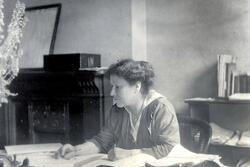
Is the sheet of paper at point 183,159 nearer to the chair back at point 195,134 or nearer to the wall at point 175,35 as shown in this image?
the chair back at point 195,134

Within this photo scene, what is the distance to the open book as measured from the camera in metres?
1.33

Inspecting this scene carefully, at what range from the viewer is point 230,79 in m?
2.45

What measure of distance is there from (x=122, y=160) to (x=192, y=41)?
1.57 metres

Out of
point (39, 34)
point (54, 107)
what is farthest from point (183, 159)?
point (39, 34)

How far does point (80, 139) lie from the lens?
298 centimetres

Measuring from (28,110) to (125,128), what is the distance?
1.55 meters

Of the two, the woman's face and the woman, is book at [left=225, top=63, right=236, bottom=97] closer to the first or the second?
the woman

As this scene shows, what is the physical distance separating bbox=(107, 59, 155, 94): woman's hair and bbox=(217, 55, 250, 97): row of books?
70 centimetres

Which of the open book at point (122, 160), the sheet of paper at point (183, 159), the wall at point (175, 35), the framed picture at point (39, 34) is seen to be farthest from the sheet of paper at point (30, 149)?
the framed picture at point (39, 34)

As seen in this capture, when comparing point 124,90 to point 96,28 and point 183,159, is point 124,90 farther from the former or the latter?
point 96,28

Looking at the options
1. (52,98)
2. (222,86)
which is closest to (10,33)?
(222,86)

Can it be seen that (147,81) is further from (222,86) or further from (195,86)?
(195,86)

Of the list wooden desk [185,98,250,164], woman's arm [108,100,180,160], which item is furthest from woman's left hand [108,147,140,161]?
wooden desk [185,98,250,164]

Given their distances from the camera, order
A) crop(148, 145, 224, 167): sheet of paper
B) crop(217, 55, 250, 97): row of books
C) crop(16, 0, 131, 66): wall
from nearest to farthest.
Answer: crop(148, 145, 224, 167): sheet of paper < crop(217, 55, 250, 97): row of books < crop(16, 0, 131, 66): wall
